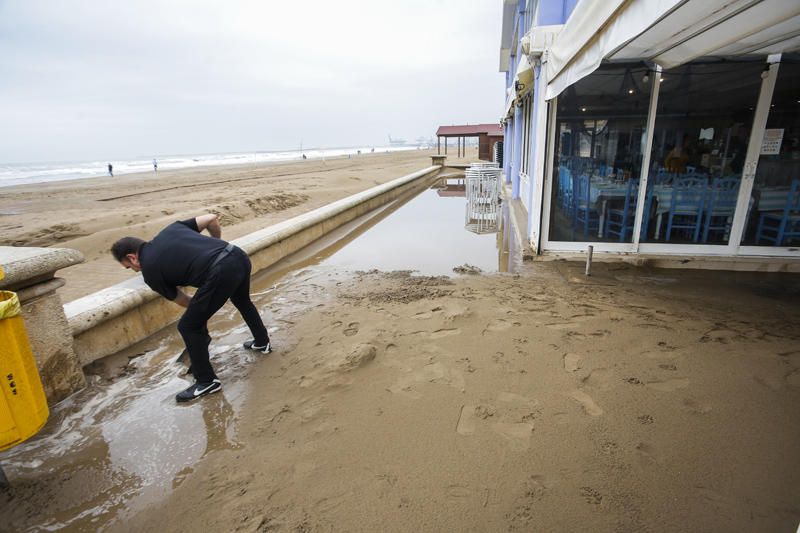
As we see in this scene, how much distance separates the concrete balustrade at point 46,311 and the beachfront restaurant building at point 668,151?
4.75m

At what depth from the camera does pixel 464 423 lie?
2402mm

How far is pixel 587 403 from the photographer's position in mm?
2494

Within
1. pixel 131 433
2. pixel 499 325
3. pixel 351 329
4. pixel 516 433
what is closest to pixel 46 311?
pixel 131 433

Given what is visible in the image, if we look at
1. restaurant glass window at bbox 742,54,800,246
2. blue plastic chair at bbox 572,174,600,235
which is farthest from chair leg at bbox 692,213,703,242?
blue plastic chair at bbox 572,174,600,235

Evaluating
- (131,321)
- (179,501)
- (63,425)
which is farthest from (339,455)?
(131,321)

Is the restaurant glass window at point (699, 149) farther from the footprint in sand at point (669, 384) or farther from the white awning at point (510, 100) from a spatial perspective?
the footprint in sand at point (669, 384)

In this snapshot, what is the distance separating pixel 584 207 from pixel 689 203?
1319mm

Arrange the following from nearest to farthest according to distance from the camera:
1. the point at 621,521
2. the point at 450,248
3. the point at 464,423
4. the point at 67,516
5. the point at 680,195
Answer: the point at 621,521, the point at 67,516, the point at 464,423, the point at 680,195, the point at 450,248

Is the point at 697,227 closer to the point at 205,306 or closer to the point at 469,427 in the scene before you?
the point at 469,427

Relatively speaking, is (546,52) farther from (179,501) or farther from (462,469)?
(179,501)

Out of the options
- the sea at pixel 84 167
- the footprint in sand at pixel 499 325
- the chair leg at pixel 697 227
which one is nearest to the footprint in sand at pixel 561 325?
the footprint in sand at pixel 499 325

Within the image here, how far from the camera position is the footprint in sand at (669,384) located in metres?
2.58

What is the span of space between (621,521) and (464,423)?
2.98 feet

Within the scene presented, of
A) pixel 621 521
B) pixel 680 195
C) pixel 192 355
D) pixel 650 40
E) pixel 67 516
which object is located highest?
pixel 650 40
